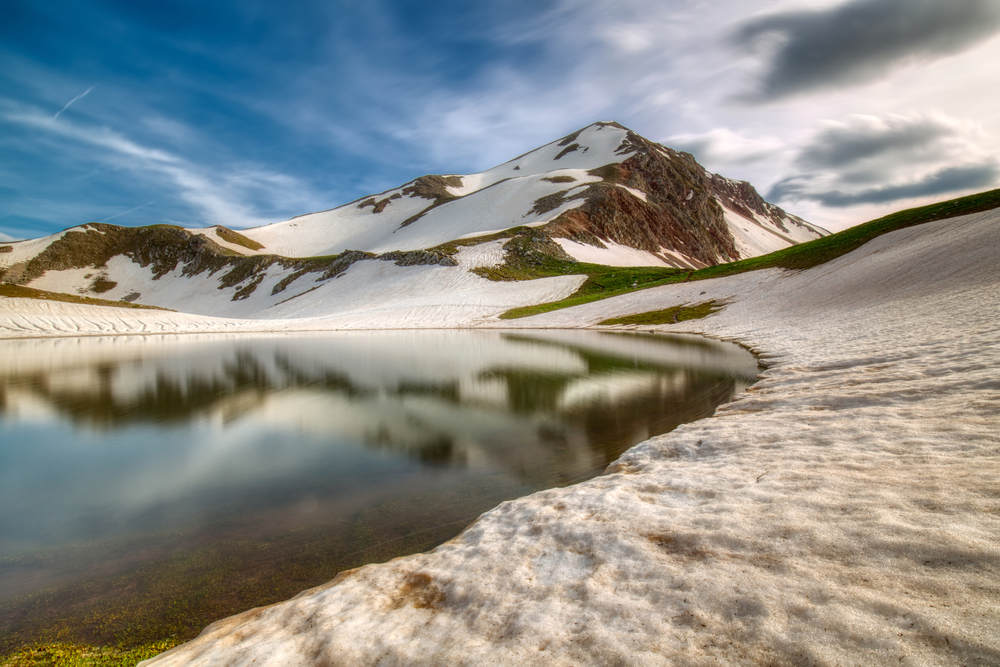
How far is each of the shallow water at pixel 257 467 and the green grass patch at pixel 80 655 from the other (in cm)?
15

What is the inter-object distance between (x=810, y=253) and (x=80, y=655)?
48137 mm

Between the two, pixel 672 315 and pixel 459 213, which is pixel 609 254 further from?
pixel 459 213

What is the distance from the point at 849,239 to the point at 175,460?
4791 centimetres

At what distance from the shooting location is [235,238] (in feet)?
378

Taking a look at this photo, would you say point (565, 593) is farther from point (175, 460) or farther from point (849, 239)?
point (849, 239)

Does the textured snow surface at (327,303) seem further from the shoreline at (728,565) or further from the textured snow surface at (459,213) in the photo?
the shoreline at (728,565)

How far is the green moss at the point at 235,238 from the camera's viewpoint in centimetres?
11250

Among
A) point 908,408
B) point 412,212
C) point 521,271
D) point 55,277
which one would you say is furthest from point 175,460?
point 412,212

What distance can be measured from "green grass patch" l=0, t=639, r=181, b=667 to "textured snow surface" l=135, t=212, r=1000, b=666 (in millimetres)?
512

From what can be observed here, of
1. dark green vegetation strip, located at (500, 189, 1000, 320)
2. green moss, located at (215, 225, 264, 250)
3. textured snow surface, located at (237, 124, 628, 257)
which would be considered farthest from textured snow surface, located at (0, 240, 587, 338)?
green moss, located at (215, 225, 264, 250)

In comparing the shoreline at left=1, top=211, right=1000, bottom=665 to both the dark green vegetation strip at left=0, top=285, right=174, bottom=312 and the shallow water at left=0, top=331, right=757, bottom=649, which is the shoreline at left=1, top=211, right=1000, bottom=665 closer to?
the shallow water at left=0, top=331, right=757, bottom=649

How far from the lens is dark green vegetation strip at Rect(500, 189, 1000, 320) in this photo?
33.3 metres

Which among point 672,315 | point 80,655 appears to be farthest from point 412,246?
point 80,655

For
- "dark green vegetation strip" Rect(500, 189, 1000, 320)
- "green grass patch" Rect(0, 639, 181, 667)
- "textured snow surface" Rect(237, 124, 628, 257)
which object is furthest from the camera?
"textured snow surface" Rect(237, 124, 628, 257)
